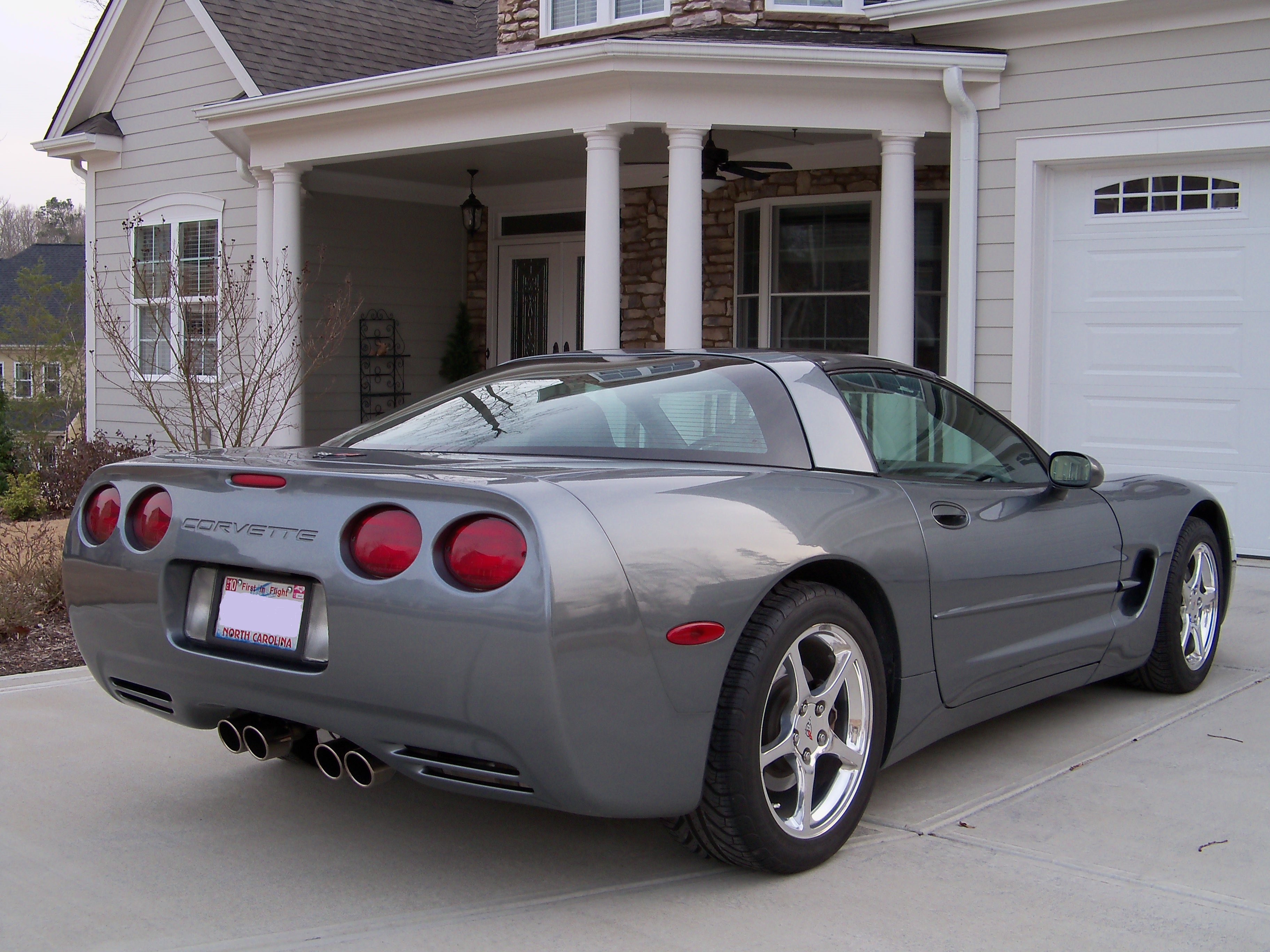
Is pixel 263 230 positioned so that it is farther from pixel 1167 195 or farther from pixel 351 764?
pixel 351 764

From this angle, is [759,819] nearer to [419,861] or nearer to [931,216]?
[419,861]

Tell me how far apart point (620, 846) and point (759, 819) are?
1.83 feet

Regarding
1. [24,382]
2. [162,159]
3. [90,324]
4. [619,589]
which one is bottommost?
[619,589]

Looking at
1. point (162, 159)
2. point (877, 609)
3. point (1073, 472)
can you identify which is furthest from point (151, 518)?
point (162, 159)

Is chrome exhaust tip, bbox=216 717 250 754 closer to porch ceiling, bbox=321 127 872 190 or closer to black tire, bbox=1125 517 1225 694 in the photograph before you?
black tire, bbox=1125 517 1225 694

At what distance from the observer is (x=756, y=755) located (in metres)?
2.87

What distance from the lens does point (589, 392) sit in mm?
3635

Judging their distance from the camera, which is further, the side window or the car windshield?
the side window

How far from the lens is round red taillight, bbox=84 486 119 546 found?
10.9 ft

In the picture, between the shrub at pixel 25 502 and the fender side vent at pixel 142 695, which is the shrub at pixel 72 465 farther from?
the fender side vent at pixel 142 695

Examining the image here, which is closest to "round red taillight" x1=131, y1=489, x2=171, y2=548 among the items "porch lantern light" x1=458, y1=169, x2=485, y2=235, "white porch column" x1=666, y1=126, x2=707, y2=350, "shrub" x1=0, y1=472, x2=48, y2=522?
"white porch column" x1=666, y1=126, x2=707, y2=350

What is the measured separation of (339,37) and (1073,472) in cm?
1077

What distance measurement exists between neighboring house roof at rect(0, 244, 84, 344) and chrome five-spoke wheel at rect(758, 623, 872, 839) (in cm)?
3333

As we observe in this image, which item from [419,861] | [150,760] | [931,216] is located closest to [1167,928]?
[419,861]
